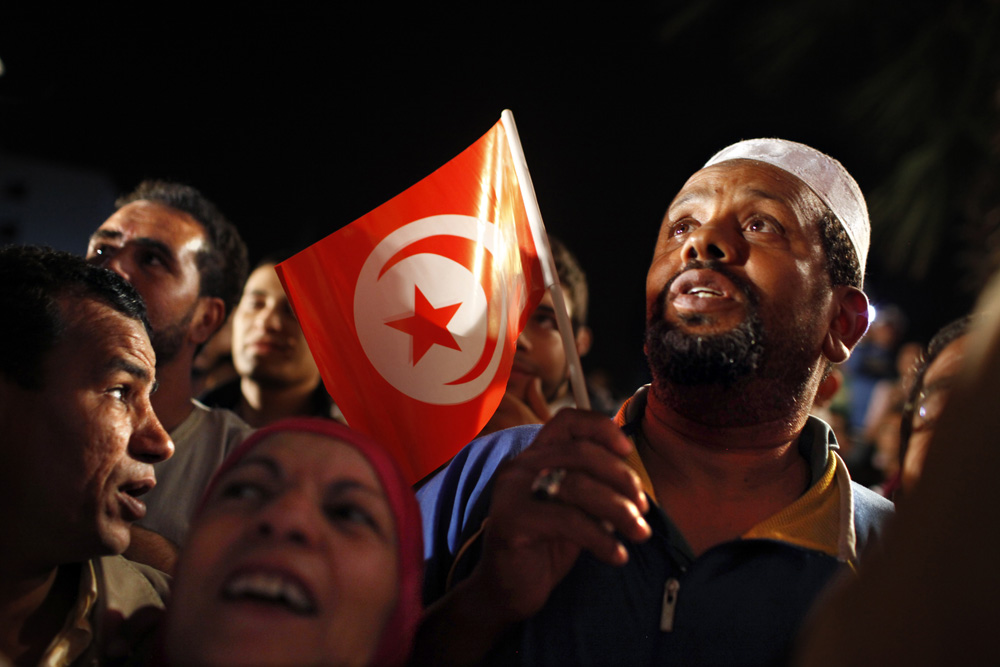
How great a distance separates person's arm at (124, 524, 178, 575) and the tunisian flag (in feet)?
2.53

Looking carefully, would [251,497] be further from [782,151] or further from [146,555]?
Answer: [782,151]

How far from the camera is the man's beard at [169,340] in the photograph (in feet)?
10.6

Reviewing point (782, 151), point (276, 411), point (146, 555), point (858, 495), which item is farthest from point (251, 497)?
point (276, 411)

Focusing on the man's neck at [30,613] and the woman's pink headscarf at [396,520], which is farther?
the man's neck at [30,613]

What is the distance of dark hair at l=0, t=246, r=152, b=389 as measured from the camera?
6.37 ft

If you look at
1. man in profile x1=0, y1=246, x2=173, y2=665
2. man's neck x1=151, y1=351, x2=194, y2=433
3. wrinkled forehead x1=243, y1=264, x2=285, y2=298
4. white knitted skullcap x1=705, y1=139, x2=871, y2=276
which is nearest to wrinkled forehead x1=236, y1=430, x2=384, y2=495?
man in profile x1=0, y1=246, x2=173, y2=665

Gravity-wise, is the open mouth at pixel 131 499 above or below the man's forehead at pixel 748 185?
below

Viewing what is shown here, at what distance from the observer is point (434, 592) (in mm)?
2064

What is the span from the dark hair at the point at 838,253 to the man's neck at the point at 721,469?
0.46 metres

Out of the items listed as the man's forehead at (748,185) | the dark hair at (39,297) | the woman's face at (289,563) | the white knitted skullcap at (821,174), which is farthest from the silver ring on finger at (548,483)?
the white knitted skullcap at (821,174)

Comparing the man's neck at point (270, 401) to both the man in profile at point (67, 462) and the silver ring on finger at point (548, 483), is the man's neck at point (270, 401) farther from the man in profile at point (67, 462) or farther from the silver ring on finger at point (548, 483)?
the silver ring on finger at point (548, 483)

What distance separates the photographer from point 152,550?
97.2 inches

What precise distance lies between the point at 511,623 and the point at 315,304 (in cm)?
115

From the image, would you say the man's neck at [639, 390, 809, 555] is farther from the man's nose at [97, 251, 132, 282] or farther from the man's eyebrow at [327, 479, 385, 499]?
the man's nose at [97, 251, 132, 282]
